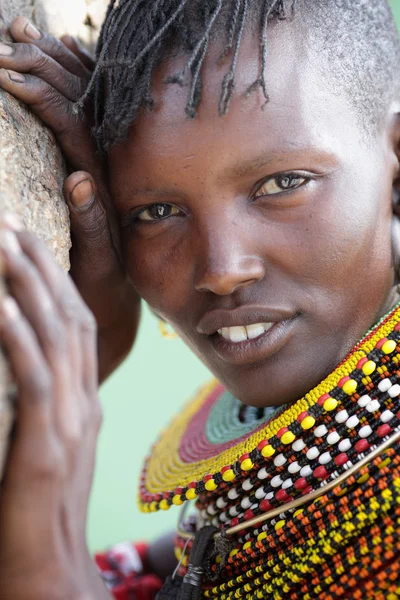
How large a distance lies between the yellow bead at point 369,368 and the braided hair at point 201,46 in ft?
1.67

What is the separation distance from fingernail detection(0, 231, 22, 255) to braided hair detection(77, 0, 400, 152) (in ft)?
1.56

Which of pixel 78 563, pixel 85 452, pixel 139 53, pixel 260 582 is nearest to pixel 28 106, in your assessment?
pixel 139 53

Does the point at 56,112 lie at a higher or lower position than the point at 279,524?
higher

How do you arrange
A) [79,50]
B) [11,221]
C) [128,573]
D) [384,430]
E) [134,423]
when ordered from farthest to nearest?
[134,423]
[128,573]
[79,50]
[384,430]
[11,221]

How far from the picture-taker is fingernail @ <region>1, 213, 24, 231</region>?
3.52 ft

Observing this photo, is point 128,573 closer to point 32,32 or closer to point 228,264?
point 228,264

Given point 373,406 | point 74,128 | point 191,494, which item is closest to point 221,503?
point 191,494

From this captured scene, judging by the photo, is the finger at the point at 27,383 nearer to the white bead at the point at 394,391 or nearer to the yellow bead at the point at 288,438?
the yellow bead at the point at 288,438

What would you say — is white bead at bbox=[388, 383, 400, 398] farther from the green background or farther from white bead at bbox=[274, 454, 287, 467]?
the green background

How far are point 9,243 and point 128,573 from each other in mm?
1304

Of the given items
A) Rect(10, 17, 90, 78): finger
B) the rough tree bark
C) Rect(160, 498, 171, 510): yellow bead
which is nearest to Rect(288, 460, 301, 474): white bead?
Rect(160, 498, 171, 510): yellow bead

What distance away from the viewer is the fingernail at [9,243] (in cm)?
103

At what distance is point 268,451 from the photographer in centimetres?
135

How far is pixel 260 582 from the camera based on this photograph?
131cm
